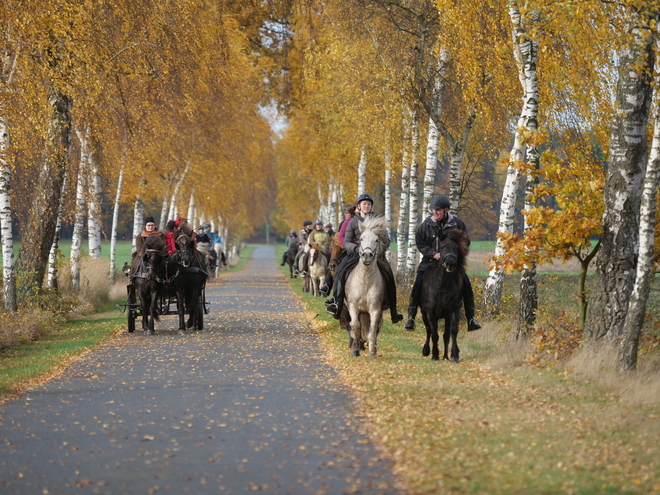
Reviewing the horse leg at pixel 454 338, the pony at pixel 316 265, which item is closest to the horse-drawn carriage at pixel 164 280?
the horse leg at pixel 454 338

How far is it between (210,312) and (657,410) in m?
15.4

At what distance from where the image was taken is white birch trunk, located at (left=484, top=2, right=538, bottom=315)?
1380 centimetres

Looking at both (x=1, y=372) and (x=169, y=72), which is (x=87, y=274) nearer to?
(x=169, y=72)

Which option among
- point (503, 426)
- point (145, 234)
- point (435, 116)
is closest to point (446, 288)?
point (503, 426)

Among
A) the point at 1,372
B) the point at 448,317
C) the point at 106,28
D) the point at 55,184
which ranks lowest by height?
the point at 1,372

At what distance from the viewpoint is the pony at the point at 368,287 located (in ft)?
42.1

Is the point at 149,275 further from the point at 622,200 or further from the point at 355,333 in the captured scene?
the point at 622,200

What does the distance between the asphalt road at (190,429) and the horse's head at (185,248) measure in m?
3.05

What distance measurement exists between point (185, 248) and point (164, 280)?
0.75 meters

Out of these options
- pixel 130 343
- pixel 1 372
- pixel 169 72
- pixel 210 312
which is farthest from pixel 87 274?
pixel 1 372

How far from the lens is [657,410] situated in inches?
337

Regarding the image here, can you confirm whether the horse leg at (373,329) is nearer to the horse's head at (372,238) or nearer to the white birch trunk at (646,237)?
the horse's head at (372,238)

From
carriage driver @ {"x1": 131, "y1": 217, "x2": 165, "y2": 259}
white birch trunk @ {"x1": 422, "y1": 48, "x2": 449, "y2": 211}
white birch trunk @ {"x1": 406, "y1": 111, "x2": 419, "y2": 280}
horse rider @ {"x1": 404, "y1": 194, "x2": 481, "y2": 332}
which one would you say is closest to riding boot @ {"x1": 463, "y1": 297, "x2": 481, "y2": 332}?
horse rider @ {"x1": 404, "y1": 194, "x2": 481, "y2": 332}

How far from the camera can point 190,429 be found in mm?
8227
